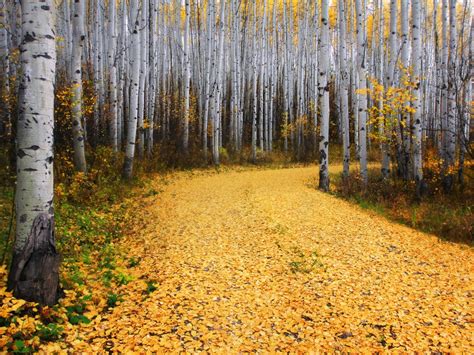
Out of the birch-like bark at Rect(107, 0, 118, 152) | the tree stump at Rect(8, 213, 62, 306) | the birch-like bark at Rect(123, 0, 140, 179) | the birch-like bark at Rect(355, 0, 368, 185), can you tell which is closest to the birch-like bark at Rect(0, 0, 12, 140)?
the birch-like bark at Rect(107, 0, 118, 152)

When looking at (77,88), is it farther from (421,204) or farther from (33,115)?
(421,204)

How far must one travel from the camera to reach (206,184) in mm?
10430

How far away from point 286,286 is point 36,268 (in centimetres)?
284

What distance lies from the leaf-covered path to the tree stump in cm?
59

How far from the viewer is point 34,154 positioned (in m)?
3.04

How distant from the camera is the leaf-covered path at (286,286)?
10.5 ft

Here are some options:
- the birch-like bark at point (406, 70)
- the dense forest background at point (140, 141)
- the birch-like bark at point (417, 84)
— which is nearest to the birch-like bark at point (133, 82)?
the dense forest background at point (140, 141)

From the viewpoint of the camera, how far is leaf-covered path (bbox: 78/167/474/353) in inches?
126

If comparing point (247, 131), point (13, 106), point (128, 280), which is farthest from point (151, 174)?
point (247, 131)

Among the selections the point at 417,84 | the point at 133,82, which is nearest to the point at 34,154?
the point at 133,82

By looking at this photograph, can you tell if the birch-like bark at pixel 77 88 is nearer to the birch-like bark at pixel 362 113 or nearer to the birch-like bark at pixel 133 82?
the birch-like bark at pixel 133 82

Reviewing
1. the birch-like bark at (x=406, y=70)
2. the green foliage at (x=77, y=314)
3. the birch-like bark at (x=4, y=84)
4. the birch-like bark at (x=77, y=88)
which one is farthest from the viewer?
the birch-like bark at (x=406, y=70)

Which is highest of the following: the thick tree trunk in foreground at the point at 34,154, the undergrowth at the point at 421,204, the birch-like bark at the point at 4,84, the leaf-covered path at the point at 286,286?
the birch-like bark at the point at 4,84

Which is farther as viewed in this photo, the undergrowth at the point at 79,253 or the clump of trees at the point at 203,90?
the clump of trees at the point at 203,90
